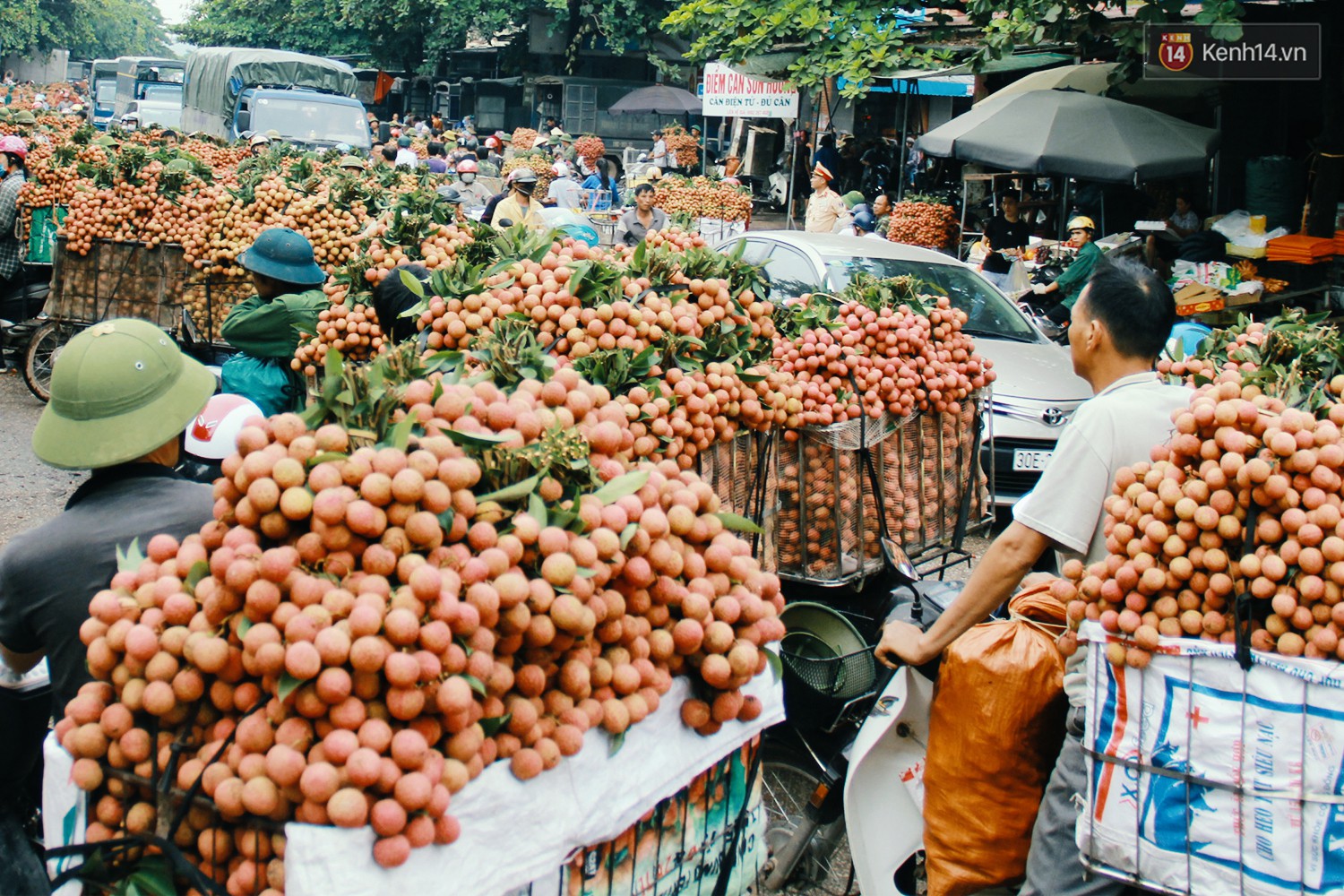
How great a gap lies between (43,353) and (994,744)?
9.16m

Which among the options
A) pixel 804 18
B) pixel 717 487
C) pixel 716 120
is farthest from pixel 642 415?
pixel 716 120

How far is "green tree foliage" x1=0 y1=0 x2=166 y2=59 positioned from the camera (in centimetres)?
5744

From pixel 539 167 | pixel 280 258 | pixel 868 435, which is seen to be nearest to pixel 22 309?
pixel 280 258

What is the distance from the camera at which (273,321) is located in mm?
5434

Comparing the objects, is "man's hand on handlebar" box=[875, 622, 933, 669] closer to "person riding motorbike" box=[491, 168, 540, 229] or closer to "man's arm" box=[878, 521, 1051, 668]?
"man's arm" box=[878, 521, 1051, 668]

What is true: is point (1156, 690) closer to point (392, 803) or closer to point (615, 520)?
point (615, 520)

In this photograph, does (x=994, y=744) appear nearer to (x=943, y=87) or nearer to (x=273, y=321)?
(x=273, y=321)

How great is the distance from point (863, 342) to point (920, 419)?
1.36 feet

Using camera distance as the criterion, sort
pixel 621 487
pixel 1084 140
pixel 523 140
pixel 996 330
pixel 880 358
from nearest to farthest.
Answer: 1. pixel 621 487
2. pixel 880 358
3. pixel 996 330
4. pixel 1084 140
5. pixel 523 140

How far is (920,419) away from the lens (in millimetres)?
4871

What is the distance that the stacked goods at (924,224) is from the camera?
16.0 m

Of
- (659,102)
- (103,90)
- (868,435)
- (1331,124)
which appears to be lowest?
(868,435)

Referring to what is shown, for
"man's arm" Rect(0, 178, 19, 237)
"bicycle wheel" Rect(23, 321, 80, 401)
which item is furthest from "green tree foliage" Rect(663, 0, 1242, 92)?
"bicycle wheel" Rect(23, 321, 80, 401)

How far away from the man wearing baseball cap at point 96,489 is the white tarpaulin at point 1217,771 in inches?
82.1
